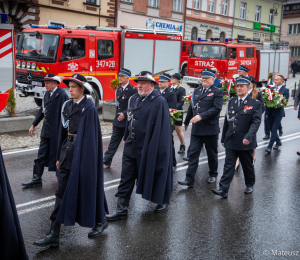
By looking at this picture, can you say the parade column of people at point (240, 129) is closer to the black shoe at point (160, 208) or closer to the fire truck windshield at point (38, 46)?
the black shoe at point (160, 208)

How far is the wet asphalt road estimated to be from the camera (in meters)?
4.58

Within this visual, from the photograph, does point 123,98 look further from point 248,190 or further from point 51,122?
point 248,190

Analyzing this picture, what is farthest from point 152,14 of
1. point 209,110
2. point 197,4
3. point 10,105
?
point 209,110

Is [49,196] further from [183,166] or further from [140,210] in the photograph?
[183,166]

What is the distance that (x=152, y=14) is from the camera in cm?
3181

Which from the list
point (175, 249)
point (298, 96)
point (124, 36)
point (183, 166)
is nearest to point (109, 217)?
point (175, 249)

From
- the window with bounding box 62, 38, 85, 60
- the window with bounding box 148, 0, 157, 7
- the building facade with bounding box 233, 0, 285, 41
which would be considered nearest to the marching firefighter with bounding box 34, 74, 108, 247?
the window with bounding box 62, 38, 85, 60

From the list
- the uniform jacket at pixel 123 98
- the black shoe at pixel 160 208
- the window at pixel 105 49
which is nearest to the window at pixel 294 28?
the window at pixel 105 49

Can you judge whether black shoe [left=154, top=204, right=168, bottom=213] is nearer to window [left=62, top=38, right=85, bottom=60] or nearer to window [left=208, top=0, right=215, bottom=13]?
window [left=62, top=38, right=85, bottom=60]

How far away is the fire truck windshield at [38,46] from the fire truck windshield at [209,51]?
38.1ft

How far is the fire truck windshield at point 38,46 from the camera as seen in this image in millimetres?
13078

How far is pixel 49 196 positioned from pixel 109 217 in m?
1.34

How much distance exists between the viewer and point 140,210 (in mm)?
5824

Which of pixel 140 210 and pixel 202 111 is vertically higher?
pixel 202 111
